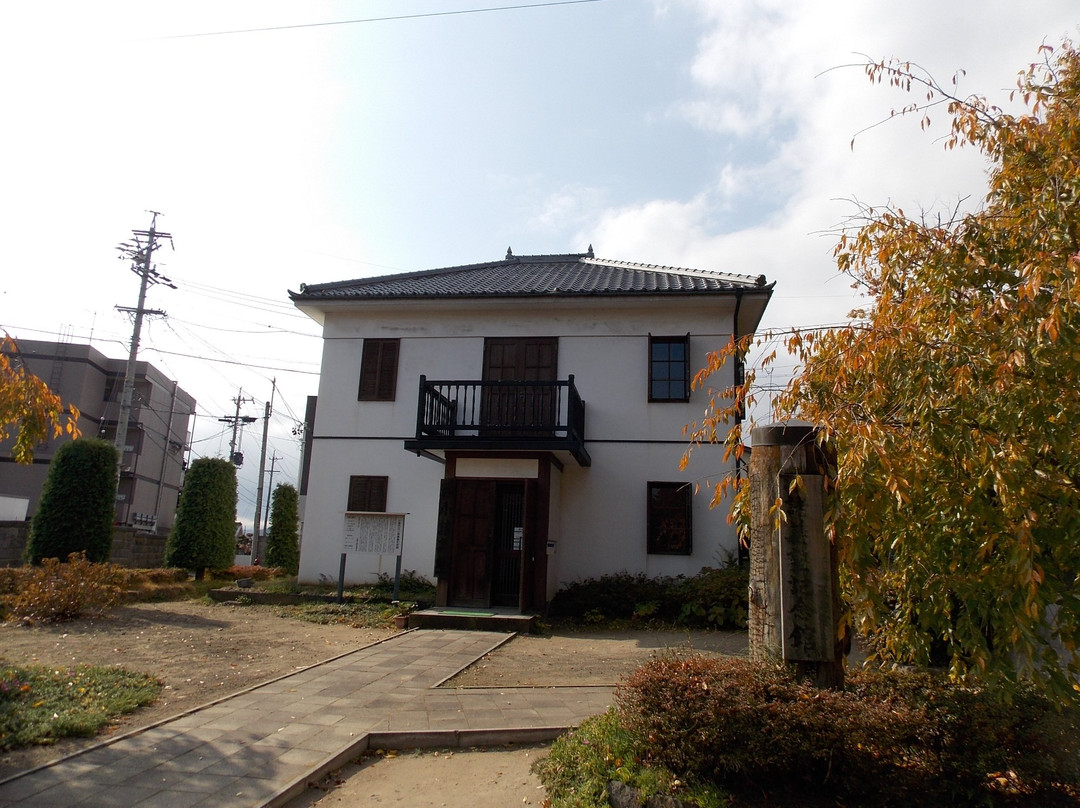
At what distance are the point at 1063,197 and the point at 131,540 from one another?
72.7ft

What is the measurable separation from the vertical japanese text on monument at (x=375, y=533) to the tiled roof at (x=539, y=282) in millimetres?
4535

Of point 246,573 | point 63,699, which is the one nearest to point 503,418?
point 63,699

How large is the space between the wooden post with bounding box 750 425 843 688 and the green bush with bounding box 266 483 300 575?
73.2 ft

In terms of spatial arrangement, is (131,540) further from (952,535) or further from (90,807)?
(952,535)

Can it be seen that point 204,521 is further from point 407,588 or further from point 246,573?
point 407,588

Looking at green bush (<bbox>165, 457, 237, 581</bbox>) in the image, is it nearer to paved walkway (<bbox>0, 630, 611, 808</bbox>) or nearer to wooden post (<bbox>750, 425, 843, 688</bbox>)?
paved walkway (<bbox>0, 630, 611, 808</bbox>)

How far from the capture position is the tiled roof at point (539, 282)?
46.2ft

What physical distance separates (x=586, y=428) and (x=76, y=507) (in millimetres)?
10962

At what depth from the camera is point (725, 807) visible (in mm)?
3584

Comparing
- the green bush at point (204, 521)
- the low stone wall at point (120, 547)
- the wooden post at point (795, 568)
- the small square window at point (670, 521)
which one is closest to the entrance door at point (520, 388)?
the small square window at point (670, 521)

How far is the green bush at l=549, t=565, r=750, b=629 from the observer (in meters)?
11.5

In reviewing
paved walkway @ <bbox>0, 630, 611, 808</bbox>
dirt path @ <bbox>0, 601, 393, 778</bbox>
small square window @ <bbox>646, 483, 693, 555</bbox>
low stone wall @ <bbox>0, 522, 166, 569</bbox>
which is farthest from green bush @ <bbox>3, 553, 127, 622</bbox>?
small square window @ <bbox>646, 483, 693, 555</bbox>

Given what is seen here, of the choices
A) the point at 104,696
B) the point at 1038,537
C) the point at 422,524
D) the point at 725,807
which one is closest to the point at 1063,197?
the point at 1038,537

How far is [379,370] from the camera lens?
14961 mm
